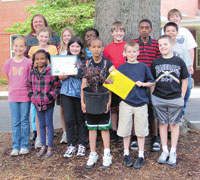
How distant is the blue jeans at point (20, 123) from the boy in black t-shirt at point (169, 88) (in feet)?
6.94

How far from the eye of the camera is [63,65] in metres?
3.92

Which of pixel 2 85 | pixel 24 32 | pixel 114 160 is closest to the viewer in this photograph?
pixel 114 160

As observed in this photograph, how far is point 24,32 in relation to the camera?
645 inches

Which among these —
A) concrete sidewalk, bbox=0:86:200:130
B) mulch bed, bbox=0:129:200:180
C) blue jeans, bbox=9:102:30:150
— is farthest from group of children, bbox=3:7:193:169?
concrete sidewalk, bbox=0:86:200:130

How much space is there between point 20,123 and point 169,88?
8.23 feet

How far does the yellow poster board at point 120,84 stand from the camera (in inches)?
143

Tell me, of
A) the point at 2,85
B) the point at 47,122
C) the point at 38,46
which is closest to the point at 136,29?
the point at 38,46

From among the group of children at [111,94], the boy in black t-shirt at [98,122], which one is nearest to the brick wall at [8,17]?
the group of children at [111,94]

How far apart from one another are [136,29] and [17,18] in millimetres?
17538

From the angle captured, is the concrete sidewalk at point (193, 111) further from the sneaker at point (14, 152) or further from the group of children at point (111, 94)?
the sneaker at point (14, 152)

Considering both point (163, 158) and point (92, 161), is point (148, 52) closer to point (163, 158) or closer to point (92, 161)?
point (163, 158)

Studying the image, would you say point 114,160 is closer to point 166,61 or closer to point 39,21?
point 166,61

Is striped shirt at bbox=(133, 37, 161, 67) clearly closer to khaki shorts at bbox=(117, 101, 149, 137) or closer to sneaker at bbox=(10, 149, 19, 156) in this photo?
khaki shorts at bbox=(117, 101, 149, 137)

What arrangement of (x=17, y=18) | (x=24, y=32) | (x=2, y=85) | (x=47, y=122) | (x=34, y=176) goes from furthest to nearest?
(x=17, y=18) → (x=2, y=85) → (x=24, y=32) → (x=47, y=122) → (x=34, y=176)
